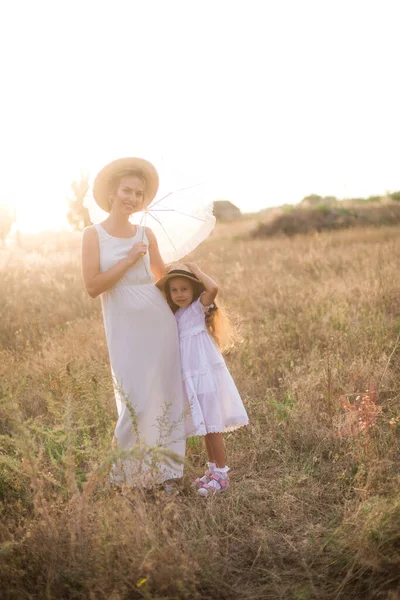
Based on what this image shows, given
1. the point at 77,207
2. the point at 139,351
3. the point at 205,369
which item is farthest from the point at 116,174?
the point at 77,207

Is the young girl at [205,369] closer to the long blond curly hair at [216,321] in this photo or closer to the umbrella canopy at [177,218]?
the long blond curly hair at [216,321]

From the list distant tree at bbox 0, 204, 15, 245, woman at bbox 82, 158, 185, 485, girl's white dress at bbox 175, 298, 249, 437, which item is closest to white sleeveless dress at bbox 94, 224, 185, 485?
woman at bbox 82, 158, 185, 485

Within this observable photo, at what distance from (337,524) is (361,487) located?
282 mm

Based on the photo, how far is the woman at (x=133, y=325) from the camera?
330cm

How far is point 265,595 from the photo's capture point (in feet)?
7.85

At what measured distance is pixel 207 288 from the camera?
3.33m

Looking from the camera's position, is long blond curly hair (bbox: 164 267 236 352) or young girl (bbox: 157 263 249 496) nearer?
young girl (bbox: 157 263 249 496)

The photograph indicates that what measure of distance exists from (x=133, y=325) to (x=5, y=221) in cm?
3386

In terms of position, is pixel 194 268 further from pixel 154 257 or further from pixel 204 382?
pixel 204 382

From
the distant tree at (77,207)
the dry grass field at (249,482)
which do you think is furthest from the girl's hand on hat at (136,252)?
the distant tree at (77,207)

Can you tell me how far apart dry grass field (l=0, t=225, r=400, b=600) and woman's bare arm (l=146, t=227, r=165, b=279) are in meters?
1.05

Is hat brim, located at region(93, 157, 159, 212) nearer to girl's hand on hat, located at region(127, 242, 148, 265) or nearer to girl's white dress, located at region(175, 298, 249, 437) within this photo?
girl's hand on hat, located at region(127, 242, 148, 265)

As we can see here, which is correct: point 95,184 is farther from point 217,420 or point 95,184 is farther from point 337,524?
point 337,524

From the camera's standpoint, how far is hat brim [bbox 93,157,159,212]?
3.35m
